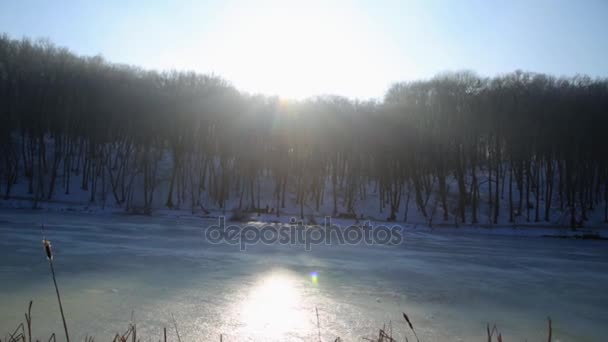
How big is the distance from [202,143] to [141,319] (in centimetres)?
3095

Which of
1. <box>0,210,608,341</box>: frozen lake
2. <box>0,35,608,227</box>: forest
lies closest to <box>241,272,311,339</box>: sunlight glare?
<box>0,210,608,341</box>: frozen lake

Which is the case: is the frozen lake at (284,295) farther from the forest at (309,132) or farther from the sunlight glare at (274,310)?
the forest at (309,132)

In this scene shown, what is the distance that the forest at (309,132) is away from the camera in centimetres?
2939

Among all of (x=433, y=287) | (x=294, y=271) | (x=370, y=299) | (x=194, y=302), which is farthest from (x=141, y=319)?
(x=433, y=287)

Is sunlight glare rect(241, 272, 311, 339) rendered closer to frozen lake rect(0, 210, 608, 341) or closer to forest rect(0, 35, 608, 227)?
frozen lake rect(0, 210, 608, 341)

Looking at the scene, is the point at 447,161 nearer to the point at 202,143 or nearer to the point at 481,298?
the point at 202,143

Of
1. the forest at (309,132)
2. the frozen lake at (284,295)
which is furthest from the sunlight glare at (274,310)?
the forest at (309,132)

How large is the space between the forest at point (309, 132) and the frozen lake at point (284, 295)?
20.4 meters

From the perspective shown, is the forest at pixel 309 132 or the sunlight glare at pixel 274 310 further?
the forest at pixel 309 132

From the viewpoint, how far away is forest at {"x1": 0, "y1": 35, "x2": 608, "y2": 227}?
2939 cm

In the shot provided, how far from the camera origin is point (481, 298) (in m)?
6.74

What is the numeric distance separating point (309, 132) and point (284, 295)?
91.1 feet

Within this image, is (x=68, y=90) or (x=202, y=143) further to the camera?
(x=202, y=143)

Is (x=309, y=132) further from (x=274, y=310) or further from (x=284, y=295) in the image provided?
(x=274, y=310)
